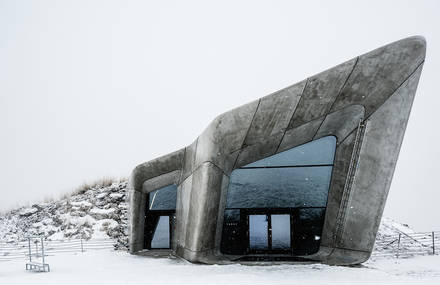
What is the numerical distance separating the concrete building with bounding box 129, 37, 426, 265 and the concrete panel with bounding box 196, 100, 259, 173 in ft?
0.11

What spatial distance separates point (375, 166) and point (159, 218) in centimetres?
954

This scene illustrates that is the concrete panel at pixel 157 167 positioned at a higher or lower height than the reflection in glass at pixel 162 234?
higher

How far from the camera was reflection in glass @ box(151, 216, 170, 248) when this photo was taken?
15.1 meters

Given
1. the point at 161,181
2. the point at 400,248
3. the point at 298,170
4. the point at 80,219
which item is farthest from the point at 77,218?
the point at 400,248

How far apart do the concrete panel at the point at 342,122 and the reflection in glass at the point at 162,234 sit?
7.89 m

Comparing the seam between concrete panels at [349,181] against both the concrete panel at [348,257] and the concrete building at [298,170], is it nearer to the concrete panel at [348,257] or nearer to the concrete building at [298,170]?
the concrete building at [298,170]

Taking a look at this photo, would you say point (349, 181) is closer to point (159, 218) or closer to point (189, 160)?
point (189, 160)

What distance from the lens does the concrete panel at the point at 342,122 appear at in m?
10.6

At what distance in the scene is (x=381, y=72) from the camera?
9703 mm

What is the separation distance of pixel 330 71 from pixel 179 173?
762 centimetres

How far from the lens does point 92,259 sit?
1330 centimetres

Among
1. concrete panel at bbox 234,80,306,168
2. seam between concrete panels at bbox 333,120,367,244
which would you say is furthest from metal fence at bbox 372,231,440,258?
concrete panel at bbox 234,80,306,168

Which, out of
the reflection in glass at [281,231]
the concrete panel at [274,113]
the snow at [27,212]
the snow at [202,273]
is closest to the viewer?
the snow at [202,273]

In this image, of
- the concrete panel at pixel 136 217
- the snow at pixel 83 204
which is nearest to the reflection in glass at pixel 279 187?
the concrete panel at pixel 136 217
